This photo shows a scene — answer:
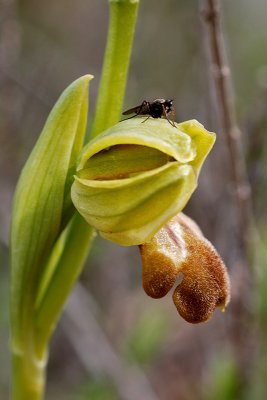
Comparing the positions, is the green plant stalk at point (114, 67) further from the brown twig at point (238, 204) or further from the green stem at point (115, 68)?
the brown twig at point (238, 204)

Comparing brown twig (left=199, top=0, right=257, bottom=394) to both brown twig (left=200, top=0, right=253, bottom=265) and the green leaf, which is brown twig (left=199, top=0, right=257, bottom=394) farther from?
the green leaf

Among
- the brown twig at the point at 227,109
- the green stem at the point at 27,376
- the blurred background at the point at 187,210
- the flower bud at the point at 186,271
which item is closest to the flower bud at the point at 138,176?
the flower bud at the point at 186,271

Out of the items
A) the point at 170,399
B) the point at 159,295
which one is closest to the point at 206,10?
the point at 159,295

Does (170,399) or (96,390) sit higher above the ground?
(96,390)

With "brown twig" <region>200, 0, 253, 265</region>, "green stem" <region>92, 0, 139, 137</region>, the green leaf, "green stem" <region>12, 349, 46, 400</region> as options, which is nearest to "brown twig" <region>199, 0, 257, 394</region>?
"brown twig" <region>200, 0, 253, 265</region>

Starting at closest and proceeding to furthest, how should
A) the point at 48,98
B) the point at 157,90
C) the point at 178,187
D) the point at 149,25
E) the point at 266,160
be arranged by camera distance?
the point at 178,187, the point at 266,160, the point at 48,98, the point at 157,90, the point at 149,25

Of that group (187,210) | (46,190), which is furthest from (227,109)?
(187,210)

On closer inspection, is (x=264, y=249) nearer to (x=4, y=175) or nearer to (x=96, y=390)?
(x=96, y=390)
